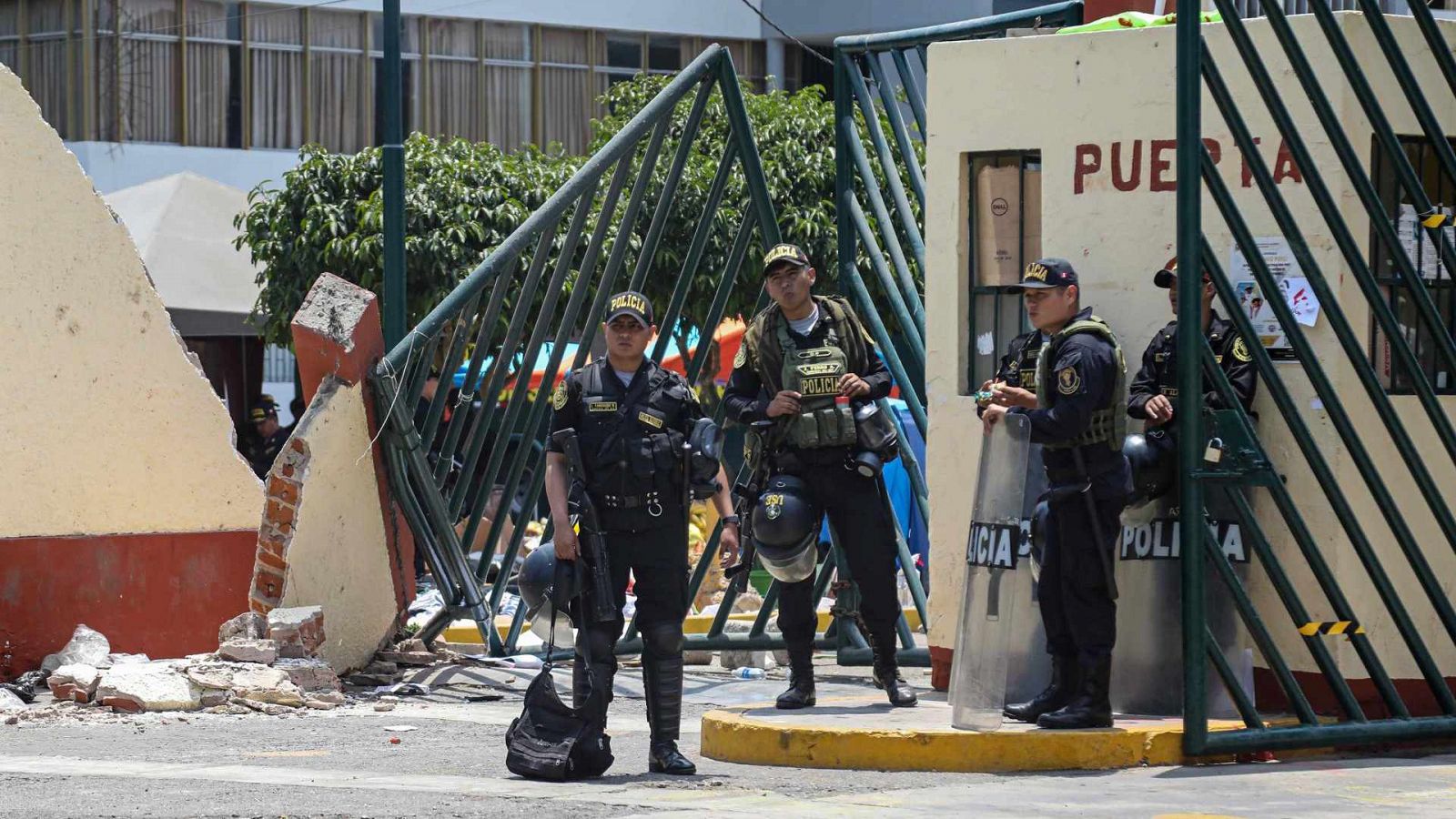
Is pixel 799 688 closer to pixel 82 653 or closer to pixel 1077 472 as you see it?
pixel 1077 472

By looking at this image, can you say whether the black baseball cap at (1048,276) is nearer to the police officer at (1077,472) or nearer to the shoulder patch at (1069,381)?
the police officer at (1077,472)

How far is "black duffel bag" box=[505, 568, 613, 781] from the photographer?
7211 millimetres

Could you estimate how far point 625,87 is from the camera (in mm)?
22234

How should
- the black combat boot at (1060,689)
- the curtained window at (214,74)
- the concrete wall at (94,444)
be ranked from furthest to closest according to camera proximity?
the curtained window at (214,74) < the concrete wall at (94,444) < the black combat boot at (1060,689)

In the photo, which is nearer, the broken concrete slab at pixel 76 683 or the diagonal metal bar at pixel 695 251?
the broken concrete slab at pixel 76 683

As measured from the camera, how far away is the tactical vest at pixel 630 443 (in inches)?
292

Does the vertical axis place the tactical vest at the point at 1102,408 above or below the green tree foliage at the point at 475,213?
below

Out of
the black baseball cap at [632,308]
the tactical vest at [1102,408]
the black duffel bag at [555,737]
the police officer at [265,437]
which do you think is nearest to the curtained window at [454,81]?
the police officer at [265,437]

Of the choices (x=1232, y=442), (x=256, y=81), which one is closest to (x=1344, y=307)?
(x=1232, y=442)

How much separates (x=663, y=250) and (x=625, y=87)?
8.55 feet

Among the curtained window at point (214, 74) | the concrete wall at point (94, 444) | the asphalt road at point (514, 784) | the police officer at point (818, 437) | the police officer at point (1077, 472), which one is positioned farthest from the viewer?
the curtained window at point (214, 74)

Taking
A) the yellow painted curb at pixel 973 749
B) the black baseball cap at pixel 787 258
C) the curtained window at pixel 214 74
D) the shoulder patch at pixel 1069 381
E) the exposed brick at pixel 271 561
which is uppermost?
the curtained window at pixel 214 74

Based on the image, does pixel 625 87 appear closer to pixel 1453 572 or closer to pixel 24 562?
pixel 24 562

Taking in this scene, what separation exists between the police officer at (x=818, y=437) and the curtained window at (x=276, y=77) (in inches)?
821
